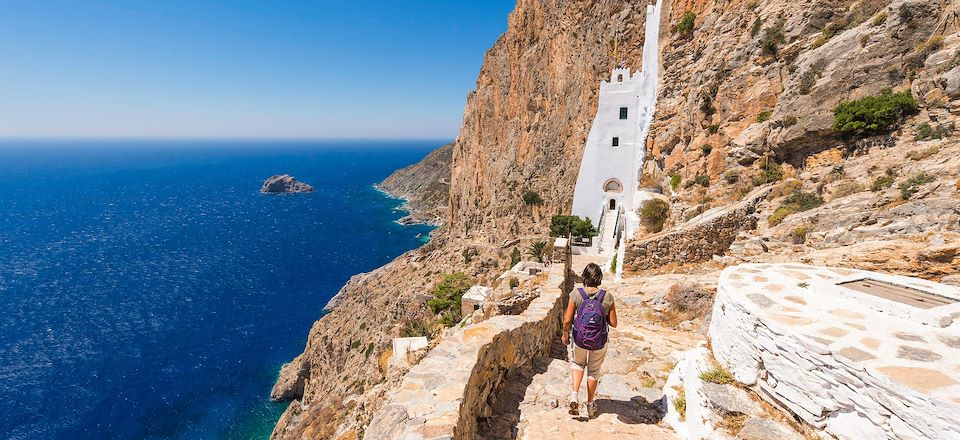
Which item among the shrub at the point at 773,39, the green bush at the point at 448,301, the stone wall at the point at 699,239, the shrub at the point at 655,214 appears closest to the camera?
the stone wall at the point at 699,239

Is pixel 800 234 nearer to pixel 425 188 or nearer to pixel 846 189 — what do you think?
pixel 846 189

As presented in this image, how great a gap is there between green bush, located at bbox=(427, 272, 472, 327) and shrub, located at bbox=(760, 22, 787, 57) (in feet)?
63.3

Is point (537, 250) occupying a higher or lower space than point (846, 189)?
lower

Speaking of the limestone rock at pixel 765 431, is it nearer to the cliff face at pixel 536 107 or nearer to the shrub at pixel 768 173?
the shrub at pixel 768 173

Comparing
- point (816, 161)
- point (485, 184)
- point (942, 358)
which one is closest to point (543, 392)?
point (942, 358)

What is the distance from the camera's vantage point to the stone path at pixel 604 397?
5199mm

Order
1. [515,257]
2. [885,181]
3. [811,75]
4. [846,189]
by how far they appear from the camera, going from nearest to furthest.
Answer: [885,181] → [846,189] → [811,75] → [515,257]

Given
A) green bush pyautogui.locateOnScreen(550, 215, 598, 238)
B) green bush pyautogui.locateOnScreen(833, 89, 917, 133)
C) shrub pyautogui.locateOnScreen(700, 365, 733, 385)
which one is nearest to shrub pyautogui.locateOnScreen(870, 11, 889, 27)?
green bush pyautogui.locateOnScreen(833, 89, 917, 133)

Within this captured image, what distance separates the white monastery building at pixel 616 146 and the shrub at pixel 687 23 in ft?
8.46

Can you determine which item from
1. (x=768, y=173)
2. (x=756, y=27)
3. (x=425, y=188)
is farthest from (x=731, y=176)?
(x=425, y=188)

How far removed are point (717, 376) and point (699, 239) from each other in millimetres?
11251

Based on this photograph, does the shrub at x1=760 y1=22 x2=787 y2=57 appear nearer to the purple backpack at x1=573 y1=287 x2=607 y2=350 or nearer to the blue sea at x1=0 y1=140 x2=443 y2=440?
the purple backpack at x1=573 y1=287 x2=607 y2=350

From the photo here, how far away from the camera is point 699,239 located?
1452 centimetres

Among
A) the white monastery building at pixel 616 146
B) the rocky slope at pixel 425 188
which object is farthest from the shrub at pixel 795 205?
the rocky slope at pixel 425 188
